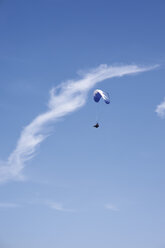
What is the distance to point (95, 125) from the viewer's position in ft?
212

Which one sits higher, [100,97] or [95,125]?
[100,97]

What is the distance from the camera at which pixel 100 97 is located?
210 ft

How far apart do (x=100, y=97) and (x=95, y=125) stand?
5.68m
